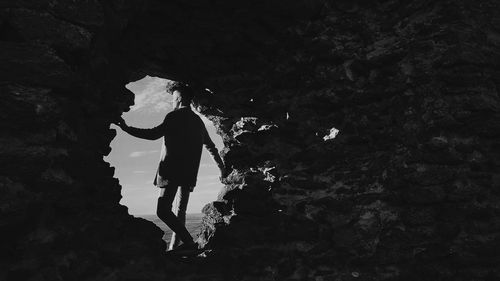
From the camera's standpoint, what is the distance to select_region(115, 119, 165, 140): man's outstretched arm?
3.99 meters

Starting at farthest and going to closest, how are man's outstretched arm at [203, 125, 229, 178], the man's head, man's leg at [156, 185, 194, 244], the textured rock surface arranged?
man's outstretched arm at [203, 125, 229, 178], the man's head, man's leg at [156, 185, 194, 244], the textured rock surface

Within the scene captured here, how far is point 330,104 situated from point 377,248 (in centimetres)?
143

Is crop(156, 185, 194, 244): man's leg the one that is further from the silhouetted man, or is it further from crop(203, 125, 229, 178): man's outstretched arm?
crop(203, 125, 229, 178): man's outstretched arm

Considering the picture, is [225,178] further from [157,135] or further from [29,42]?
[29,42]

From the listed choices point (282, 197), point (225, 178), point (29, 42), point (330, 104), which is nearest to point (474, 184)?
point (330, 104)

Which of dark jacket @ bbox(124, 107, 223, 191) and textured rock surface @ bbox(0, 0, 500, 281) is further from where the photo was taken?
dark jacket @ bbox(124, 107, 223, 191)

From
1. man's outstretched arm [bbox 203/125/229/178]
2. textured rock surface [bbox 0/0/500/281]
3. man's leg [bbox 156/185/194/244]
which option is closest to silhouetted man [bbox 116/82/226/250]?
man's leg [bbox 156/185/194/244]

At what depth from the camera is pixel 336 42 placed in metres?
3.90

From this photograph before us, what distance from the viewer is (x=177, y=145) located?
4062 mm

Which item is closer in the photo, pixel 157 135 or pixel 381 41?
pixel 381 41

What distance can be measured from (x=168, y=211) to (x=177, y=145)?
69 centimetres

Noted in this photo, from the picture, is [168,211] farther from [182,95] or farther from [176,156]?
[182,95]

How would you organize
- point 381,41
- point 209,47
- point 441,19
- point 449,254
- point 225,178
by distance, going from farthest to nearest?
point 225,178, point 209,47, point 381,41, point 441,19, point 449,254

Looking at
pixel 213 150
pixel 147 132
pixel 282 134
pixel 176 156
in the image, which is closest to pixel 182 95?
pixel 147 132
